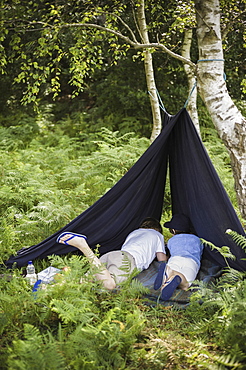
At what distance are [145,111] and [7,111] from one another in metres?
3.58

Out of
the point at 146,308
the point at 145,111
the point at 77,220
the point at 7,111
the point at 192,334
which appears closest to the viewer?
the point at 192,334

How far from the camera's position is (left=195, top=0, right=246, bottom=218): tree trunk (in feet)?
13.3

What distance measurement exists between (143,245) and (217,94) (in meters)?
1.64

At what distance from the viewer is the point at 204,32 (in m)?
4.23

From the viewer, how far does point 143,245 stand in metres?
4.19

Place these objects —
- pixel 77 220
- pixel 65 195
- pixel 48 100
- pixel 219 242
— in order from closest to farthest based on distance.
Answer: pixel 219 242 → pixel 77 220 → pixel 65 195 → pixel 48 100

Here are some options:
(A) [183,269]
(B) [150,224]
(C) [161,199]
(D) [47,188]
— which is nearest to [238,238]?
(A) [183,269]

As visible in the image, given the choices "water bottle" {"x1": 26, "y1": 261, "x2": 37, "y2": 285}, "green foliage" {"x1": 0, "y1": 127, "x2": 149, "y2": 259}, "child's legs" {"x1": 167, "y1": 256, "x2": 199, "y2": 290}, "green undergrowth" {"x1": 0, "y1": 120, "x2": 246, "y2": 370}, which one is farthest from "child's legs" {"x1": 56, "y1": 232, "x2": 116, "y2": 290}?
"green foliage" {"x1": 0, "y1": 127, "x2": 149, "y2": 259}

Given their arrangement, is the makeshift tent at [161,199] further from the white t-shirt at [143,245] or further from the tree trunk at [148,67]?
the tree trunk at [148,67]

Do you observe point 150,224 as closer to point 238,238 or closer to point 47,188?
point 238,238

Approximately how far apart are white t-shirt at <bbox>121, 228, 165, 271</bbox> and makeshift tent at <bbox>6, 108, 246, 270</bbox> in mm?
312

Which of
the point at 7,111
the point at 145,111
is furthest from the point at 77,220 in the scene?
the point at 7,111

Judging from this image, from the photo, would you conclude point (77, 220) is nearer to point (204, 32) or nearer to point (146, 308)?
point (146, 308)

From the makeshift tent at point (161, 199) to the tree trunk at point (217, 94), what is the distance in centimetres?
29
